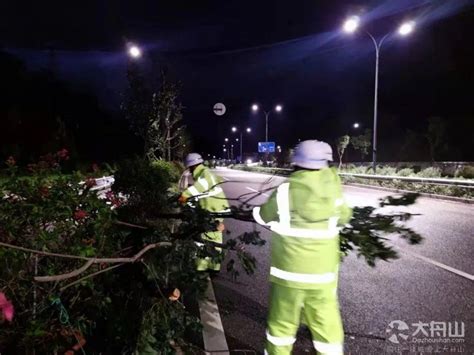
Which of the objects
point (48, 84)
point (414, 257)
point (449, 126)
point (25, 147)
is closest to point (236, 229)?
point (414, 257)

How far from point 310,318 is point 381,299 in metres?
2.60

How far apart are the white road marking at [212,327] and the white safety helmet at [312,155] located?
6.13 feet

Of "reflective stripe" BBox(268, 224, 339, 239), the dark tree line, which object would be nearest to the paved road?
"reflective stripe" BBox(268, 224, 339, 239)

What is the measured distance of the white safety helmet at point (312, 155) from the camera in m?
3.16

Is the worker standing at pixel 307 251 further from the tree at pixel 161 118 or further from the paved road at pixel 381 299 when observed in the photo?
the tree at pixel 161 118

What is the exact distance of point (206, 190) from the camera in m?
5.78

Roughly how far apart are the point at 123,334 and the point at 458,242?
772cm

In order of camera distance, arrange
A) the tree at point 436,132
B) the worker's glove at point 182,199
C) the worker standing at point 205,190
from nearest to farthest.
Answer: the worker's glove at point 182,199, the worker standing at point 205,190, the tree at point 436,132

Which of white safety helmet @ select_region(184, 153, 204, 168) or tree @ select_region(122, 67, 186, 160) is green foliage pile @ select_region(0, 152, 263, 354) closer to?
white safety helmet @ select_region(184, 153, 204, 168)

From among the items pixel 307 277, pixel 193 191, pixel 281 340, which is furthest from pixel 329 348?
pixel 193 191

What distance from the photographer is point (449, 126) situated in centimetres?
6128

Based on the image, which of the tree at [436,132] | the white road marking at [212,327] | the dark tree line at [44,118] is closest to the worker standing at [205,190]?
the white road marking at [212,327]

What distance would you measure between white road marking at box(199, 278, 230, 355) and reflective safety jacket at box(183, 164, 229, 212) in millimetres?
1123

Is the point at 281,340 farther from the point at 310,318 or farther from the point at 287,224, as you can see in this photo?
the point at 287,224
